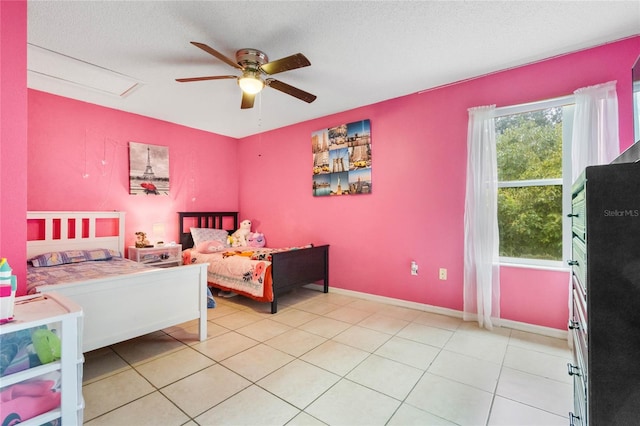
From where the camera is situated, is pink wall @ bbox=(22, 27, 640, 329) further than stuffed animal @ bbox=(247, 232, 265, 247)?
No

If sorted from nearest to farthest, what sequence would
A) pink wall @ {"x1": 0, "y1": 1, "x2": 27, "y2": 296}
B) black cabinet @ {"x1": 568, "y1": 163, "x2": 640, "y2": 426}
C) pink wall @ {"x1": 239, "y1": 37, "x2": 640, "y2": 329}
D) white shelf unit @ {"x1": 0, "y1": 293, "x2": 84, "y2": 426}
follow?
1. black cabinet @ {"x1": 568, "y1": 163, "x2": 640, "y2": 426}
2. white shelf unit @ {"x1": 0, "y1": 293, "x2": 84, "y2": 426}
3. pink wall @ {"x1": 0, "y1": 1, "x2": 27, "y2": 296}
4. pink wall @ {"x1": 239, "y1": 37, "x2": 640, "y2": 329}

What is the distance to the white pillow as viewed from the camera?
454cm

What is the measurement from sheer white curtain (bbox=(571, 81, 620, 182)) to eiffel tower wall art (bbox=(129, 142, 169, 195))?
4937 millimetres

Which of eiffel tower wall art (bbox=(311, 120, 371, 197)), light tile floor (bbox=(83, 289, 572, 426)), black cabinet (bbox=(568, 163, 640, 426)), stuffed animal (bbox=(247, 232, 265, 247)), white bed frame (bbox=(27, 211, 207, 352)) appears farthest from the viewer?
stuffed animal (bbox=(247, 232, 265, 247))

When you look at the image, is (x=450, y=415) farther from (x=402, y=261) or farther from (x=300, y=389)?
(x=402, y=261)

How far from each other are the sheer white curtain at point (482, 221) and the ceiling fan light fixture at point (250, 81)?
2139mm

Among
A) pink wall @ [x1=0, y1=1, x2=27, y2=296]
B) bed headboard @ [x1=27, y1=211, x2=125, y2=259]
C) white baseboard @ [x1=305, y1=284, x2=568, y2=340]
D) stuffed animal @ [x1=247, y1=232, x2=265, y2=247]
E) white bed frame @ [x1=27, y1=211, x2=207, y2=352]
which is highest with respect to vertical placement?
pink wall @ [x1=0, y1=1, x2=27, y2=296]

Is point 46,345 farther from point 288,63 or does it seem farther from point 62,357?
point 288,63

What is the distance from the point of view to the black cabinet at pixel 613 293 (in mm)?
772

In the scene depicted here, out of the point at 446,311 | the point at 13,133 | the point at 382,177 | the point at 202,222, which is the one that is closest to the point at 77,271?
the point at 13,133

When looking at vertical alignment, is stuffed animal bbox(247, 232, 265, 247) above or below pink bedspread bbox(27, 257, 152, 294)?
above

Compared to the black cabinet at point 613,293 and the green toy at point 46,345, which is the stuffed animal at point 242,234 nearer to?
the green toy at point 46,345

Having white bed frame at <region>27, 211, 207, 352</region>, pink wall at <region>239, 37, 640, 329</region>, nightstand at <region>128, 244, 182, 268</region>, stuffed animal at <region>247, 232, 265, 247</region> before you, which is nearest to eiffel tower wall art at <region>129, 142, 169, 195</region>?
nightstand at <region>128, 244, 182, 268</region>

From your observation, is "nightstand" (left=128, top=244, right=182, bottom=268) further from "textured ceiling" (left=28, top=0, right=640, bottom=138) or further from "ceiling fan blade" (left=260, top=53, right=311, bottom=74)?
"ceiling fan blade" (left=260, top=53, right=311, bottom=74)
